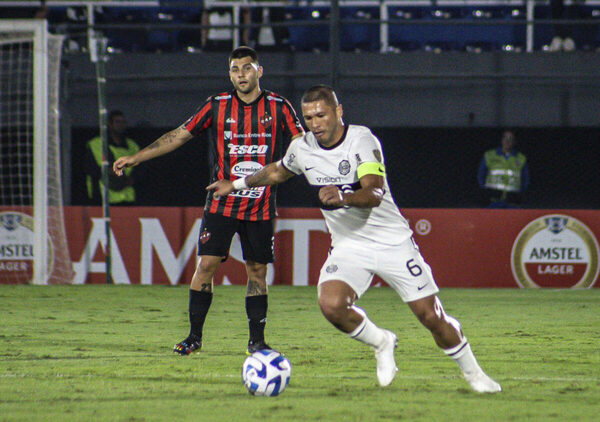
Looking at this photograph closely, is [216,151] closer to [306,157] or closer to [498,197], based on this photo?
[306,157]

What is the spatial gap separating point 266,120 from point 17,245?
6247 mm

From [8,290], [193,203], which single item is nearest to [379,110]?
[193,203]

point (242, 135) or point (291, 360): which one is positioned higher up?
point (242, 135)

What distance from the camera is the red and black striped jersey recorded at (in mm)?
6652

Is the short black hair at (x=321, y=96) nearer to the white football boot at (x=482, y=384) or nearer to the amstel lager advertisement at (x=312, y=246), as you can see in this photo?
the white football boot at (x=482, y=384)

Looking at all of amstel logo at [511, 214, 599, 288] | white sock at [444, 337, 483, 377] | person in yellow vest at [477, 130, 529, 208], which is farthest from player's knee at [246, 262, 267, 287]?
person in yellow vest at [477, 130, 529, 208]

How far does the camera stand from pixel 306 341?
24.3 feet

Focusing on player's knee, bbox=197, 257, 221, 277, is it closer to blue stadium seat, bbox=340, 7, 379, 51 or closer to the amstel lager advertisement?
the amstel lager advertisement

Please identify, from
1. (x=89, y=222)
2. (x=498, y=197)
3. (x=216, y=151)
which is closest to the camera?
(x=216, y=151)

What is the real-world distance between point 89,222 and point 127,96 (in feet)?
9.79

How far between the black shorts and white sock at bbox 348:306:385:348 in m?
1.43

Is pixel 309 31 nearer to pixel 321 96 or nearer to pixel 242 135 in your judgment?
pixel 242 135

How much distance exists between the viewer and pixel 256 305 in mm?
6656

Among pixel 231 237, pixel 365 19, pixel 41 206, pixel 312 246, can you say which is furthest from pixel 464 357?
pixel 365 19
